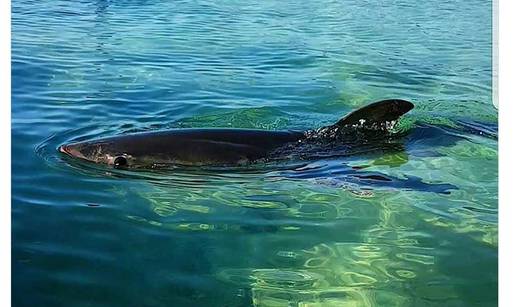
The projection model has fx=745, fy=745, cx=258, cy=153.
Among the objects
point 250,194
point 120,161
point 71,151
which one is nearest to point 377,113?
point 250,194

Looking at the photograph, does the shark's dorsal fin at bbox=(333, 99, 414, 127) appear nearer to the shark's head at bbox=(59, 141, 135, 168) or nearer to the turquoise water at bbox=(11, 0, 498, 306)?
the turquoise water at bbox=(11, 0, 498, 306)

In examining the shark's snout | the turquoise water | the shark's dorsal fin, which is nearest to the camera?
the turquoise water

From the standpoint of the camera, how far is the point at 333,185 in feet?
16.0

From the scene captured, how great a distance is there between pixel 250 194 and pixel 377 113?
165 centimetres

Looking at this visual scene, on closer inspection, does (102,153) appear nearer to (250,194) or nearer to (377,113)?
(250,194)

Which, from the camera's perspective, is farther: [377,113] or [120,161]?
[377,113]

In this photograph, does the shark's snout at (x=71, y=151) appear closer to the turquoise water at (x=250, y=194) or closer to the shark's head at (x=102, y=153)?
the shark's head at (x=102, y=153)

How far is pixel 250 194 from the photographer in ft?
15.5

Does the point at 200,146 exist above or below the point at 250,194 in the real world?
above

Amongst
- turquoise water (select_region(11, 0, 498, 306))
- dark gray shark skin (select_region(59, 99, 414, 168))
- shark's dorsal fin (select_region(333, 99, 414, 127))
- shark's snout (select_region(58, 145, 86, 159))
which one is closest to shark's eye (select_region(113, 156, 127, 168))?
dark gray shark skin (select_region(59, 99, 414, 168))

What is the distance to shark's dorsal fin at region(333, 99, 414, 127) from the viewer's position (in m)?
5.84

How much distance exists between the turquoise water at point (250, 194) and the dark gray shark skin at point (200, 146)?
0.18 m
